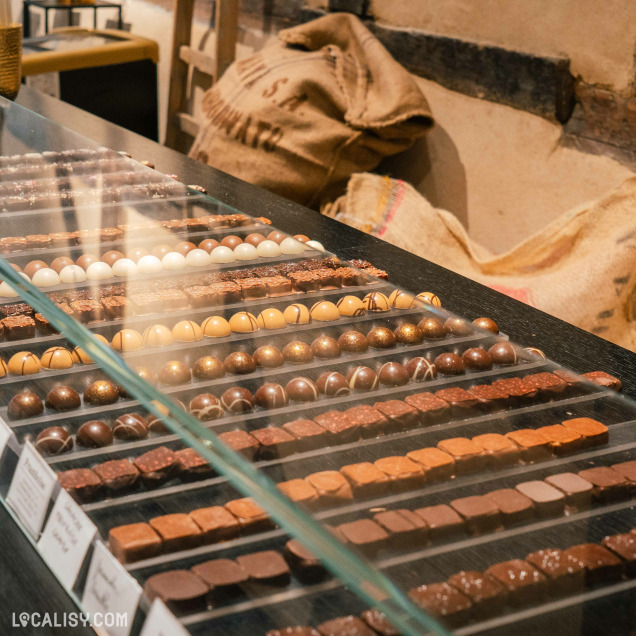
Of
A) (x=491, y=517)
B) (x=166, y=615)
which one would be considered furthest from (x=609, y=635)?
(x=166, y=615)

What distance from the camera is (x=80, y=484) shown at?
936mm

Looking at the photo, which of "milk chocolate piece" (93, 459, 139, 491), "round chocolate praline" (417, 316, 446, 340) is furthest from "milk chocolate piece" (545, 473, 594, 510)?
"milk chocolate piece" (93, 459, 139, 491)

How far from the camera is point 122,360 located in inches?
31.6

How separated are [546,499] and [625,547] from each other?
8 centimetres

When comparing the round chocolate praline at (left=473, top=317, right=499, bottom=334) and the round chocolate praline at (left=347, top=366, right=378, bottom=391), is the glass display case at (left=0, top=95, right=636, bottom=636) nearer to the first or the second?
the round chocolate praline at (left=347, top=366, right=378, bottom=391)

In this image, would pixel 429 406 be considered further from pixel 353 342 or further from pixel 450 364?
pixel 353 342

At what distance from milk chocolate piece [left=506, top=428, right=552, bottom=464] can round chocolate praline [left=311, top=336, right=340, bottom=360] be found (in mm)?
336

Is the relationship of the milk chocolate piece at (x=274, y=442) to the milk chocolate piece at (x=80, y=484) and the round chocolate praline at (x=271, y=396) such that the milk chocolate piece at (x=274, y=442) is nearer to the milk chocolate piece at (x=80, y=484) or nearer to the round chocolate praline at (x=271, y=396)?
the round chocolate praline at (x=271, y=396)

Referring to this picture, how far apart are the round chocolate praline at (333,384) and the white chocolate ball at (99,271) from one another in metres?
0.37

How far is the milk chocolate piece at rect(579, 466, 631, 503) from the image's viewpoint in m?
0.78

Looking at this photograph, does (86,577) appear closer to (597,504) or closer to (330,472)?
(330,472)

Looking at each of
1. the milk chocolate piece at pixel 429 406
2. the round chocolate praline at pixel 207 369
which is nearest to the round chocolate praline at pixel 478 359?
the milk chocolate piece at pixel 429 406

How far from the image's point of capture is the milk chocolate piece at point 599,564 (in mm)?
683

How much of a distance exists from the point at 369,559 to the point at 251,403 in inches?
13.4
